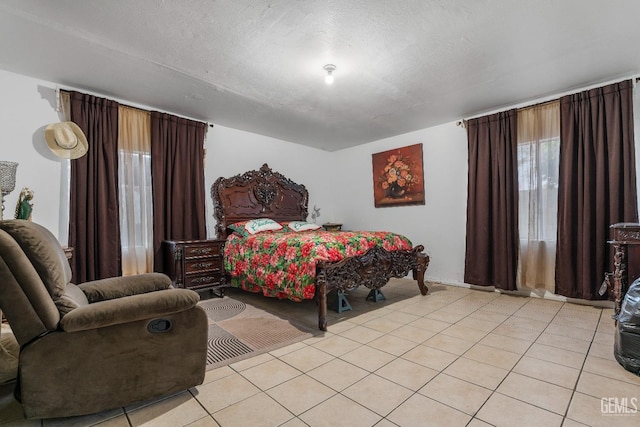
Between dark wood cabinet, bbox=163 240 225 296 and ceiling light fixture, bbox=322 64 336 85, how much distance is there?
2.33 m

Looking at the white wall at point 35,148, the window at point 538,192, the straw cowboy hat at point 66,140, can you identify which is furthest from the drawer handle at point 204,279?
the window at point 538,192

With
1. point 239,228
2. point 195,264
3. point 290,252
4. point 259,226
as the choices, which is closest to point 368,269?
point 290,252

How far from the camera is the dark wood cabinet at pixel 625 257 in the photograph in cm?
230

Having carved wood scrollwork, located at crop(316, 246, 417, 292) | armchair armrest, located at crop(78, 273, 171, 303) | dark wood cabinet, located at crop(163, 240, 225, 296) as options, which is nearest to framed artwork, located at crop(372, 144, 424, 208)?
carved wood scrollwork, located at crop(316, 246, 417, 292)

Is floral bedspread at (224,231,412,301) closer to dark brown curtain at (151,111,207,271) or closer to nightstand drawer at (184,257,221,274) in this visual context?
nightstand drawer at (184,257,221,274)

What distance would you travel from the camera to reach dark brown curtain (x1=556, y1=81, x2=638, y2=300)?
2.95m

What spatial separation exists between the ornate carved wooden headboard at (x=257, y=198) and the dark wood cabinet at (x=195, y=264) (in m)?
0.59

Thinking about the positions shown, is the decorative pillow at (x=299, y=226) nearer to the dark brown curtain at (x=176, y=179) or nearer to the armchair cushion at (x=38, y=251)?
the dark brown curtain at (x=176, y=179)

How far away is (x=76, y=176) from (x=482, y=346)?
4.06 metres

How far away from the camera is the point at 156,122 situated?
361 cm

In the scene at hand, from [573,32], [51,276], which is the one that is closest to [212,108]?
[51,276]

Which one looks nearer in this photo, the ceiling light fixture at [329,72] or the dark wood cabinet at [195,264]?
the ceiling light fixture at [329,72]

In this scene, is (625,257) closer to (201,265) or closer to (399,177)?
(399,177)

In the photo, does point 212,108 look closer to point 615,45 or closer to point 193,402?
point 193,402
